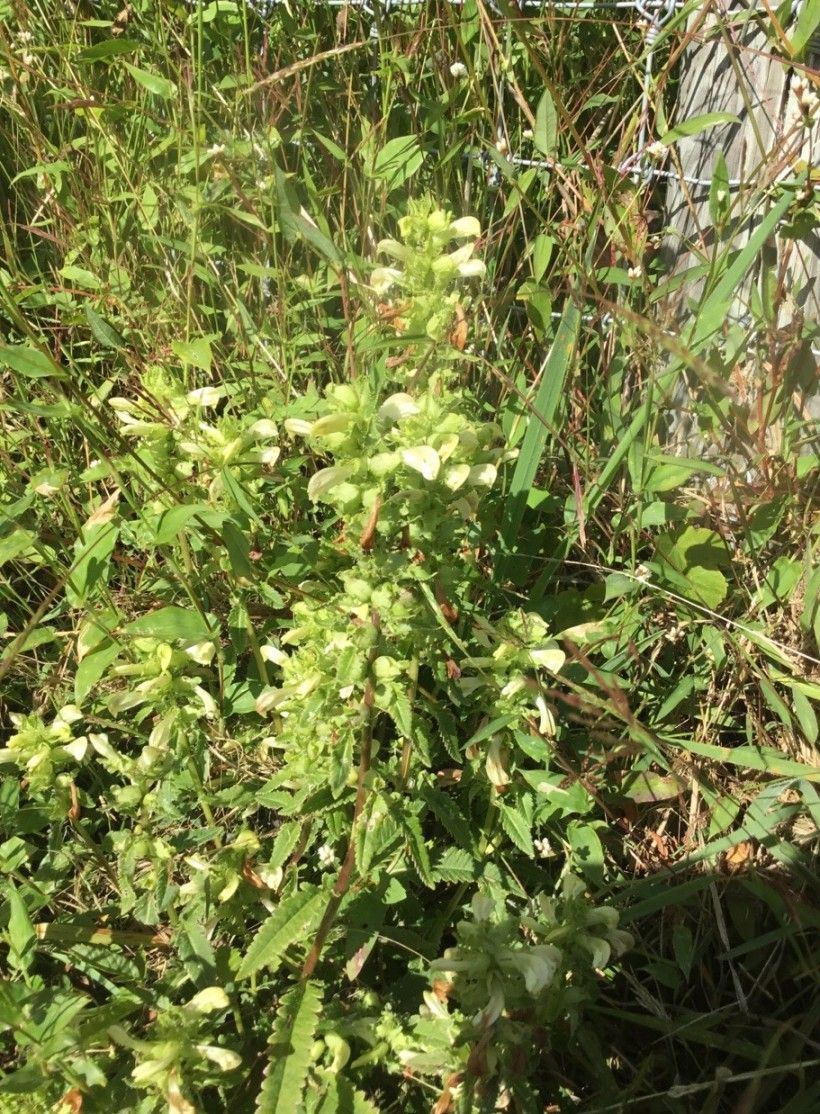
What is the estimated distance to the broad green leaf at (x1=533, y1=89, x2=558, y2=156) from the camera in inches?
68.3

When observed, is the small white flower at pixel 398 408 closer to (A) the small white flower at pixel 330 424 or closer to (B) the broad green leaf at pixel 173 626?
(A) the small white flower at pixel 330 424

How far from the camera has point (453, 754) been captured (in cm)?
147

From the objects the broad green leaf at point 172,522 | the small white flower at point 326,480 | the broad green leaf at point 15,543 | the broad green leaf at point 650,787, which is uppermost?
the small white flower at point 326,480

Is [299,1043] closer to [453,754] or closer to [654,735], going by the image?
[453,754]

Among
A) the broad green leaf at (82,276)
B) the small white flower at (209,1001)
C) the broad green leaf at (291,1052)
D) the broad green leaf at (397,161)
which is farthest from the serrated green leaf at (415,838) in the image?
the broad green leaf at (82,276)

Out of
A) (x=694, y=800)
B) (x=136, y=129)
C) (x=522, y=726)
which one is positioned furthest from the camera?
(x=136, y=129)

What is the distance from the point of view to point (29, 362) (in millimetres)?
1361

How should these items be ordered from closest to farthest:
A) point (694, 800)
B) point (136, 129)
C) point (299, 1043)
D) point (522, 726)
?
Answer: 1. point (299, 1043)
2. point (522, 726)
3. point (694, 800)
4. point (136, 129)

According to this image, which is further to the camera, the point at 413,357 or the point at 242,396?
the point at 242,396

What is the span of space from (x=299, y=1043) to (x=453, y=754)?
46cm

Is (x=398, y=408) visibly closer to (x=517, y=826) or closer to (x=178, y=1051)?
(x=517, y=826)

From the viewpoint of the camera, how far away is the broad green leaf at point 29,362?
134 centimetres

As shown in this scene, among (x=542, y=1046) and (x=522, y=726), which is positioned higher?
(x=522, y=726)

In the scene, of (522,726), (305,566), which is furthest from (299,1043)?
(305,566)
